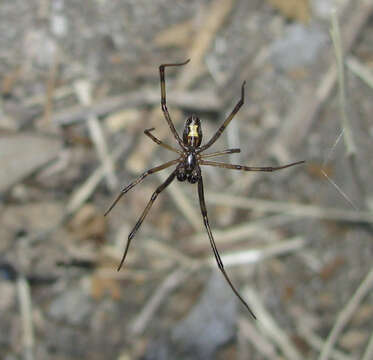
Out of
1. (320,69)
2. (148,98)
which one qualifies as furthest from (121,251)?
(320,69)

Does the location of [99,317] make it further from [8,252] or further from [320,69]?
[320,69]

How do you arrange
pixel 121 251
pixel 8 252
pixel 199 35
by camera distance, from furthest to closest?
pixel 199 35, pixel 121 251, pixel 8 252

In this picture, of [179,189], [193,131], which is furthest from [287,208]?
[193,131]

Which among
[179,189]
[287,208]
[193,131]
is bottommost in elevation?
[287,208]

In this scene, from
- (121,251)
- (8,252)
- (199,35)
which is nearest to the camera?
(8,252)

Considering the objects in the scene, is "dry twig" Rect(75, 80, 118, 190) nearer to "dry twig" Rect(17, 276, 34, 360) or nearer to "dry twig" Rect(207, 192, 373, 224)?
"dry twig" Rect(207, 192, 373, 224)

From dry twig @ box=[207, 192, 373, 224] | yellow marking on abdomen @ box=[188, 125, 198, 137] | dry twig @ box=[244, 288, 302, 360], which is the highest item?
yellow marking on abdomen @ box=[188, 125, 198, 137]

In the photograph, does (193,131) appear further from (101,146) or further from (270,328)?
(270,328)

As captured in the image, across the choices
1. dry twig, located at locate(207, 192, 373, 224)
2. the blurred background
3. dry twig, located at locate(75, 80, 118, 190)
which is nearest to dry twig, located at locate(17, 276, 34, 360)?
the blurred background
